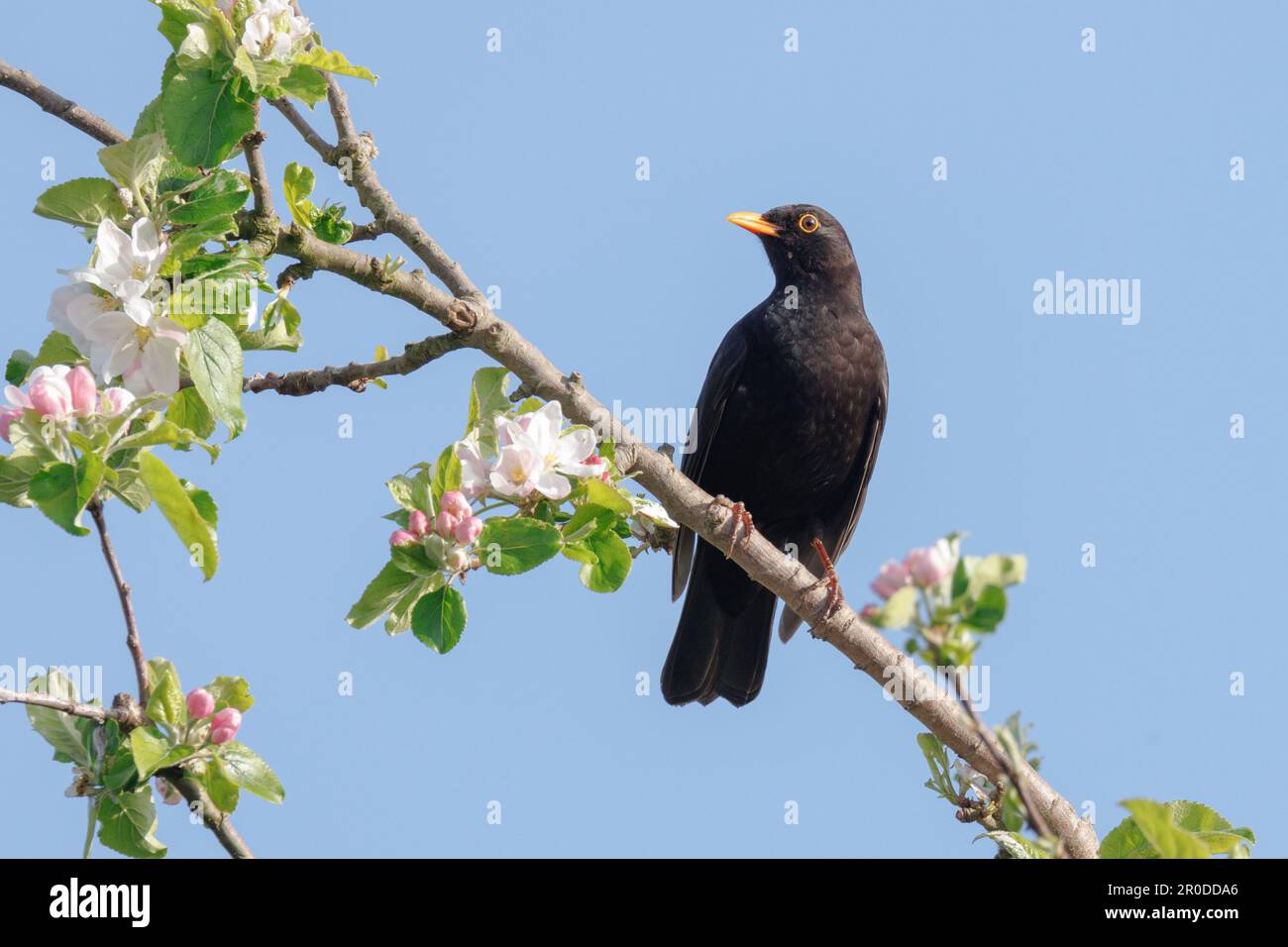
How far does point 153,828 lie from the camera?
300 centimetres

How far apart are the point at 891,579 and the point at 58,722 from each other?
215 cm

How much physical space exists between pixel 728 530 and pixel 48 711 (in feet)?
6.89

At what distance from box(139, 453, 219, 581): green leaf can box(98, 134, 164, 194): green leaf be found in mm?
802

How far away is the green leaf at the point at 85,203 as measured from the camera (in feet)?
9.86

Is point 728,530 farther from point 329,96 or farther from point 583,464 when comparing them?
point 329,96

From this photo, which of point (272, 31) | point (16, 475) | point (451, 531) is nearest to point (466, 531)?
→ point (451, 531)

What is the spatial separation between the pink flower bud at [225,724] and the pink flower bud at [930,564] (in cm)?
174

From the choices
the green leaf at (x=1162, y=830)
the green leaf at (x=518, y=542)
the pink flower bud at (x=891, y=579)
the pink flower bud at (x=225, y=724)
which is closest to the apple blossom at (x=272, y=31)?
the green leaf at (x=518, y=542)

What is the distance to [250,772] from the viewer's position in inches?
117

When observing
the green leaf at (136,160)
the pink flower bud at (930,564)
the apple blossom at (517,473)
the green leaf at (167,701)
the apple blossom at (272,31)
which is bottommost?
the green leaf at (167,701)

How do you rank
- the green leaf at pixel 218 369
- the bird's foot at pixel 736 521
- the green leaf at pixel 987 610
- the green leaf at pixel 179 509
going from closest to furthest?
the green leaf at pixel 987 610, the green leaf at pixel 179 509, the green leaf at pixel 218 369, the bird's foot at pixel 736 521

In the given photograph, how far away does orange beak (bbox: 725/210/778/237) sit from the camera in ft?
24.3

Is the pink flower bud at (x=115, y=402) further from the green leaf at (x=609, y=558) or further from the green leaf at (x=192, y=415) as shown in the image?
the green leaf at (x=609, y=558)
